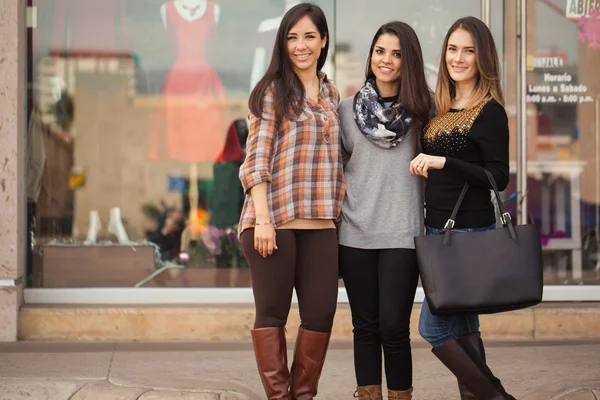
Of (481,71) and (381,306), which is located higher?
(481,71)

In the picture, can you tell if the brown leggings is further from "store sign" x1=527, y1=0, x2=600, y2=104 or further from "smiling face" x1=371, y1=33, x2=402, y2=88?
"store sign" x1=527, y1=0, x2=600, y2=104

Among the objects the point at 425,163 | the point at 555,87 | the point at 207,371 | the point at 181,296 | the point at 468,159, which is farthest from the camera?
the point at 555,87

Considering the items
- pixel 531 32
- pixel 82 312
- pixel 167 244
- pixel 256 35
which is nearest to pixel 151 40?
pixel 256 35

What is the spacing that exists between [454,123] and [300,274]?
3.09 ft

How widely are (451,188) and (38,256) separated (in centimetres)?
384

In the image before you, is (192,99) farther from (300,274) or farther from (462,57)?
(462,57)

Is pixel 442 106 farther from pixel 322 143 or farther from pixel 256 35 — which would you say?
pixel 256 35

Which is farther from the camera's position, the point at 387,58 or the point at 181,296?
the point at 181,296

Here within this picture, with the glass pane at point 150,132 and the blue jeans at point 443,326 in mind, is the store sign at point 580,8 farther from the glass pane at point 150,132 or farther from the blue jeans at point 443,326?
the blue jeans at point 443,326

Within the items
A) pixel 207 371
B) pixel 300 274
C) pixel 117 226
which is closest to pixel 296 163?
pixel 300 274

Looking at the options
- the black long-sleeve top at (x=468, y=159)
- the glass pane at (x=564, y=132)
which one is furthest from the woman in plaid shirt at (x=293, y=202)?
the glass pane at (x=564, y=132)

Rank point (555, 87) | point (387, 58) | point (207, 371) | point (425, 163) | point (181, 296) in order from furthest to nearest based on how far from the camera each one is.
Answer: point (555, 87) < point (181, 296) < point (207, 371) < point (387, 58) < point (425, 163)

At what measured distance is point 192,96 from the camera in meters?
6.89

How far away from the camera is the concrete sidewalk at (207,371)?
186 inches
